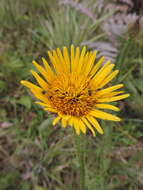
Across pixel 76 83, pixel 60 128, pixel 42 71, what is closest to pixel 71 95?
pixel 76 83

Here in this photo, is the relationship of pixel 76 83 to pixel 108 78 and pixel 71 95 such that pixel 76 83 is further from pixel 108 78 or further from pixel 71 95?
pixel 108 78

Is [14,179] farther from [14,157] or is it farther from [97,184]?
[97,184]

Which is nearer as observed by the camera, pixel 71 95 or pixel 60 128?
pixel 71 95

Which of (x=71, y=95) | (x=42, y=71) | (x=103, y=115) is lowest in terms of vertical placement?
(x=103, y=115)

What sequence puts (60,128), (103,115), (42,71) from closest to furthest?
(103,115) < (42,71) < (60,128)

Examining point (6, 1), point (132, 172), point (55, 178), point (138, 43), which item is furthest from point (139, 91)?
point (6, 1)
